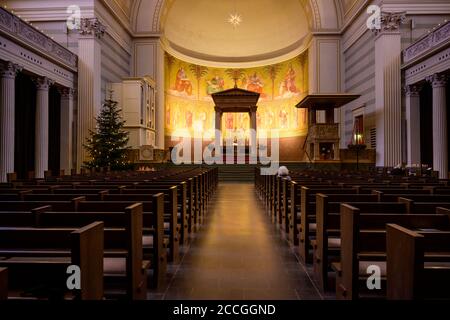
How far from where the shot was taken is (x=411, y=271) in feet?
6.16

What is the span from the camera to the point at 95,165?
50.8ft

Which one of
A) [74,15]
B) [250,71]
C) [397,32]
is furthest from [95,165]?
[250,71]

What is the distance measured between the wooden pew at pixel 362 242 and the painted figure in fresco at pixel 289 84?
2514cm

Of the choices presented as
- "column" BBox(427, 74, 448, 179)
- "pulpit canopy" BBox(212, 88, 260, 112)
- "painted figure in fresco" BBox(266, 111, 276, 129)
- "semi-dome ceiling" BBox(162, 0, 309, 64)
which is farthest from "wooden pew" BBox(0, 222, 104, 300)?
"painted figure in fresco" BBox(266, 111, 276, 129)

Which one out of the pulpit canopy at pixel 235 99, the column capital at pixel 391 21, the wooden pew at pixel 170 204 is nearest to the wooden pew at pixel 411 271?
the wooden pew at pixel 170 204

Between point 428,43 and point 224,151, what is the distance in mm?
12294

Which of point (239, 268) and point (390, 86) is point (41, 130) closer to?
point (239, 268)

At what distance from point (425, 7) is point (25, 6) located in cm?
1783

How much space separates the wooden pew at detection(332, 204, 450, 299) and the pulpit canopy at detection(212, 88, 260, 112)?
1926 cm

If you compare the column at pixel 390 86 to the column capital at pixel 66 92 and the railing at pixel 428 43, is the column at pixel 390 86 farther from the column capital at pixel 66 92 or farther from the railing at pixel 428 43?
the column capital at pixel 66 92

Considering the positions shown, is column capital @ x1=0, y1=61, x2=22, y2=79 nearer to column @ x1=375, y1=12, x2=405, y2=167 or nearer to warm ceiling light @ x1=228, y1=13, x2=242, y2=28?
column @ x1=375, y1=12, x2=405, y2=167

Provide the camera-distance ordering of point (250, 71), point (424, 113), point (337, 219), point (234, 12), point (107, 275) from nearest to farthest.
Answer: point (107, 275)
point (337, 219)
point (424, 113)
point (234, 12)
point (250, 71)

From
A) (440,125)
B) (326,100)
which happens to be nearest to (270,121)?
(326,100)
